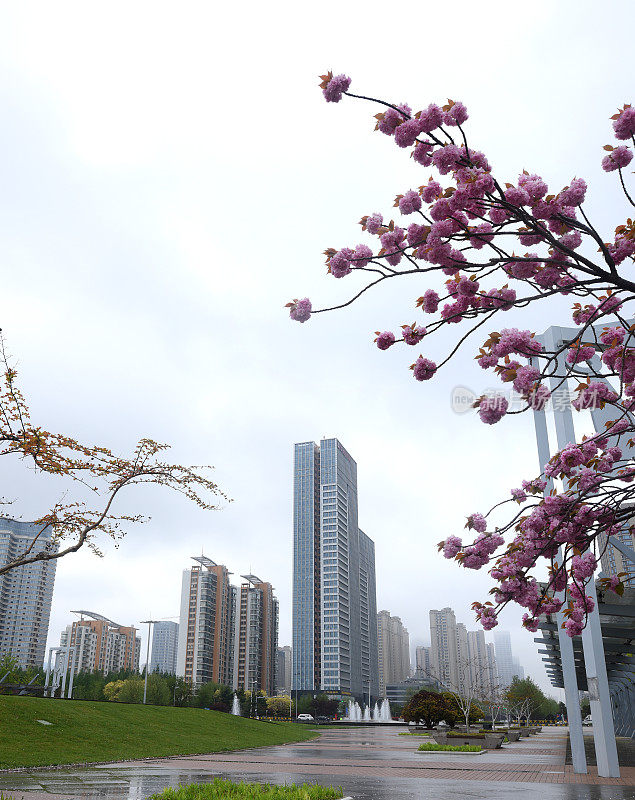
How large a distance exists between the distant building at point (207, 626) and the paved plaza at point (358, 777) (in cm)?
9263

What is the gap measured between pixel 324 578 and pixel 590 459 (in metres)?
125

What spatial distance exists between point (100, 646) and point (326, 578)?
4381 cm

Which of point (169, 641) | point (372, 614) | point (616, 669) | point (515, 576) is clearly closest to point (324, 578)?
point (372, 614)

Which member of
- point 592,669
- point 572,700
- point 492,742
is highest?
point 592,669

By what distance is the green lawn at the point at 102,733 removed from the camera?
740 inches

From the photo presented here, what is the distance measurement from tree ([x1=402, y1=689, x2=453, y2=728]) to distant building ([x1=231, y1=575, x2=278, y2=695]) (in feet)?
298

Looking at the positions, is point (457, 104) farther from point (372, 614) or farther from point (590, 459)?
point (372, 614)

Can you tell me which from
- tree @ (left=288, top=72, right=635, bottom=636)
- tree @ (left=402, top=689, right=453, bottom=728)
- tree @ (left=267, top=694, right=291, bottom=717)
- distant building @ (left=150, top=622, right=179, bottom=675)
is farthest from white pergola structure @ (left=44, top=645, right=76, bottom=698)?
distant building @ (left=150, top=622, right=179, bottom=675)

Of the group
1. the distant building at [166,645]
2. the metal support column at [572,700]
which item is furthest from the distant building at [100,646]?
the metal support column at [572,700]

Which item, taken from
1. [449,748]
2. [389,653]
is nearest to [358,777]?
[449,748]

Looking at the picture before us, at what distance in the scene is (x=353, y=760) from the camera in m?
22.1

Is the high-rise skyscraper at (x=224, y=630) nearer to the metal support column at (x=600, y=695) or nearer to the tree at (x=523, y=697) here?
the tree at (x=523, y=697)

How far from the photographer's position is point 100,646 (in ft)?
367

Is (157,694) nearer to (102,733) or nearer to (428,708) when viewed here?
(428,708)
